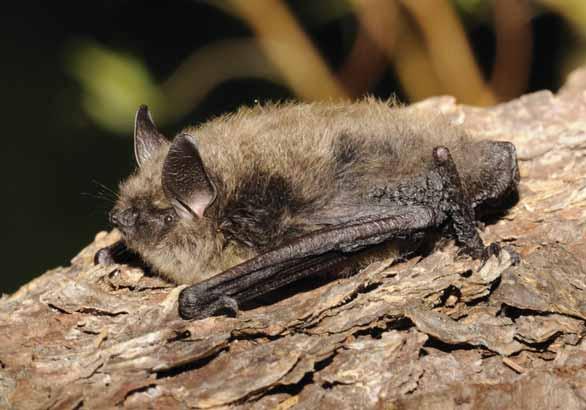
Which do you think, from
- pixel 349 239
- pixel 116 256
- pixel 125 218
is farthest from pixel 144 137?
pixel 349 239

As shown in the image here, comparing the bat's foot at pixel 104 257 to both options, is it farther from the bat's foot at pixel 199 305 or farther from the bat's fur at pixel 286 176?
the bat's foot at pixel 199 305

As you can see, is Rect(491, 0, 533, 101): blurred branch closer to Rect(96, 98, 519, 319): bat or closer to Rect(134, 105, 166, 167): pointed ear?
Rect(96, 98, 519, 319): bat

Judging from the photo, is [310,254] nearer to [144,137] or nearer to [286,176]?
[286,176]

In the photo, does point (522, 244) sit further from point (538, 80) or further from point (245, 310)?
point (538, 80)

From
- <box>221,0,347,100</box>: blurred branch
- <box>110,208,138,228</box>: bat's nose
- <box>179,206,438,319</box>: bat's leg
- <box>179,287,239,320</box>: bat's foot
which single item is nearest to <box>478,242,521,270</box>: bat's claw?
<box>179,206,438,319</box>: bat's leg

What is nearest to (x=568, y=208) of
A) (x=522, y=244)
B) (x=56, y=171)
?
(x=522, y=244)

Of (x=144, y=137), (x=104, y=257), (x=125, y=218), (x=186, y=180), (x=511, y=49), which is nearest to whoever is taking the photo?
(x=186, y=180)

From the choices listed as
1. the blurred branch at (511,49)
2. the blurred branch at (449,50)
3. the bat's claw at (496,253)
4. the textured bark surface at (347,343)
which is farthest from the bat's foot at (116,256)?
the blurred branch at (511,49)
